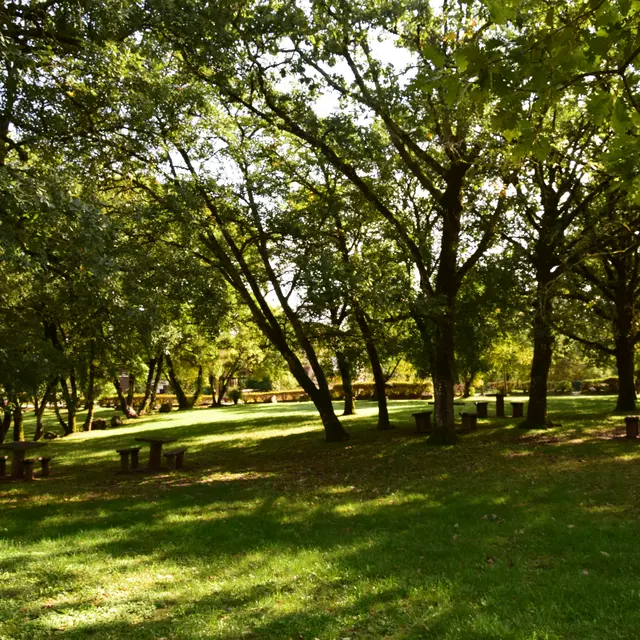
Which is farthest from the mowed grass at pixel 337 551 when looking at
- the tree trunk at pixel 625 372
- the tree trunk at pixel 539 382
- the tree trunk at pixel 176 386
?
the tree trunk at pixel 176 386

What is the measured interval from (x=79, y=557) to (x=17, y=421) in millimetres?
17795

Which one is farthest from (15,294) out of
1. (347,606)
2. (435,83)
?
(435,83)

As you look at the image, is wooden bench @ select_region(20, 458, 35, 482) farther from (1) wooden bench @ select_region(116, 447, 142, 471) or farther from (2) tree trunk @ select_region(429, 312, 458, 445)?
(2) tree trunk @ select_region(429, 312, 458, 445)

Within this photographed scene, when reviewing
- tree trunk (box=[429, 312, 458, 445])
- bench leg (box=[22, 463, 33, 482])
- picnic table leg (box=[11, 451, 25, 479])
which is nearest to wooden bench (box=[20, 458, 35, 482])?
bench leg (box=[22, 463, 33, 482])

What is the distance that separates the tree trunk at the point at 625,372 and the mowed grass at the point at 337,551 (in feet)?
31.0

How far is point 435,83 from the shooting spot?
3537 millimetres

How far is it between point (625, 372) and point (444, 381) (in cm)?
1125

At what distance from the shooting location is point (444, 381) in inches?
573

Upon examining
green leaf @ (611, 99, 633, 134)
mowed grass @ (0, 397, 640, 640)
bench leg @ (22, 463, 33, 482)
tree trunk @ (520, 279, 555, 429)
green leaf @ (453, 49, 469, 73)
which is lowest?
bench leg @ (22, 463, 33, 482)

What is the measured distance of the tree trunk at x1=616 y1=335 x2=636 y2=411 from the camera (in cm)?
2123

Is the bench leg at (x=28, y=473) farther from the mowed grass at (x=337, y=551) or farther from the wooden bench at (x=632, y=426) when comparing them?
the wooden bench at (x=632, y=426)

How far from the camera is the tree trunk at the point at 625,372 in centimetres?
2123

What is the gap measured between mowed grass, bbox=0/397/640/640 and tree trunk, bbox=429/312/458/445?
1849 millimetres

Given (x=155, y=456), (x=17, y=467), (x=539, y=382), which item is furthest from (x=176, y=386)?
(x=539, y=382)
